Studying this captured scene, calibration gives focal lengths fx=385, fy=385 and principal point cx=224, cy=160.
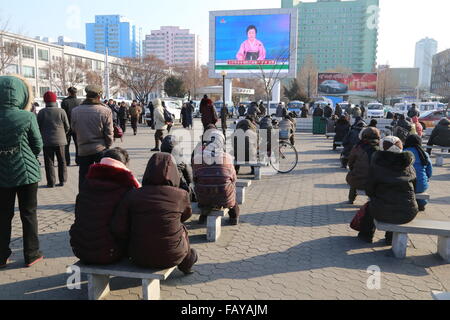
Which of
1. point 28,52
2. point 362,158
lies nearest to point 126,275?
point 362,158

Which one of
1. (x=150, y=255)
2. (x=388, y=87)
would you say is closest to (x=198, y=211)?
(x=150, y=255)

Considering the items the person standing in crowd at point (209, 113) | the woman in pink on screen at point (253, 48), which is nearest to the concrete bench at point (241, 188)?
the person standing in crowd at point (209, 113)

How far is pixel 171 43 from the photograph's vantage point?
563 feet

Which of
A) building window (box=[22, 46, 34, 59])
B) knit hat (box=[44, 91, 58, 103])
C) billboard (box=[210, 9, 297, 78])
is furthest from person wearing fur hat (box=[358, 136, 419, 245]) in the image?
building window (box=[22, 46, 34, 59])

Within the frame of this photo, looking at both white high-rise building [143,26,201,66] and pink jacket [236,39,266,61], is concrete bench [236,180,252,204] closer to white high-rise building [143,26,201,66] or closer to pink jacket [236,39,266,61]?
pink jacket [236,39,266,61]

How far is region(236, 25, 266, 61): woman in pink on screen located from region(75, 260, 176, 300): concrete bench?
40.4 m

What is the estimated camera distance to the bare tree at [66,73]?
58.9 m

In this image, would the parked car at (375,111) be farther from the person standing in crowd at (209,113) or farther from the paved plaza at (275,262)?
the paved plaza at (275,262)

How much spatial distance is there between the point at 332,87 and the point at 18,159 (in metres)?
59.6

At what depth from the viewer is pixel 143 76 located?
50.7 metres

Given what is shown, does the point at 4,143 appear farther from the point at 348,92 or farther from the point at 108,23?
the point at 108,23

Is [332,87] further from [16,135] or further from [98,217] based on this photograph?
[98,217]
